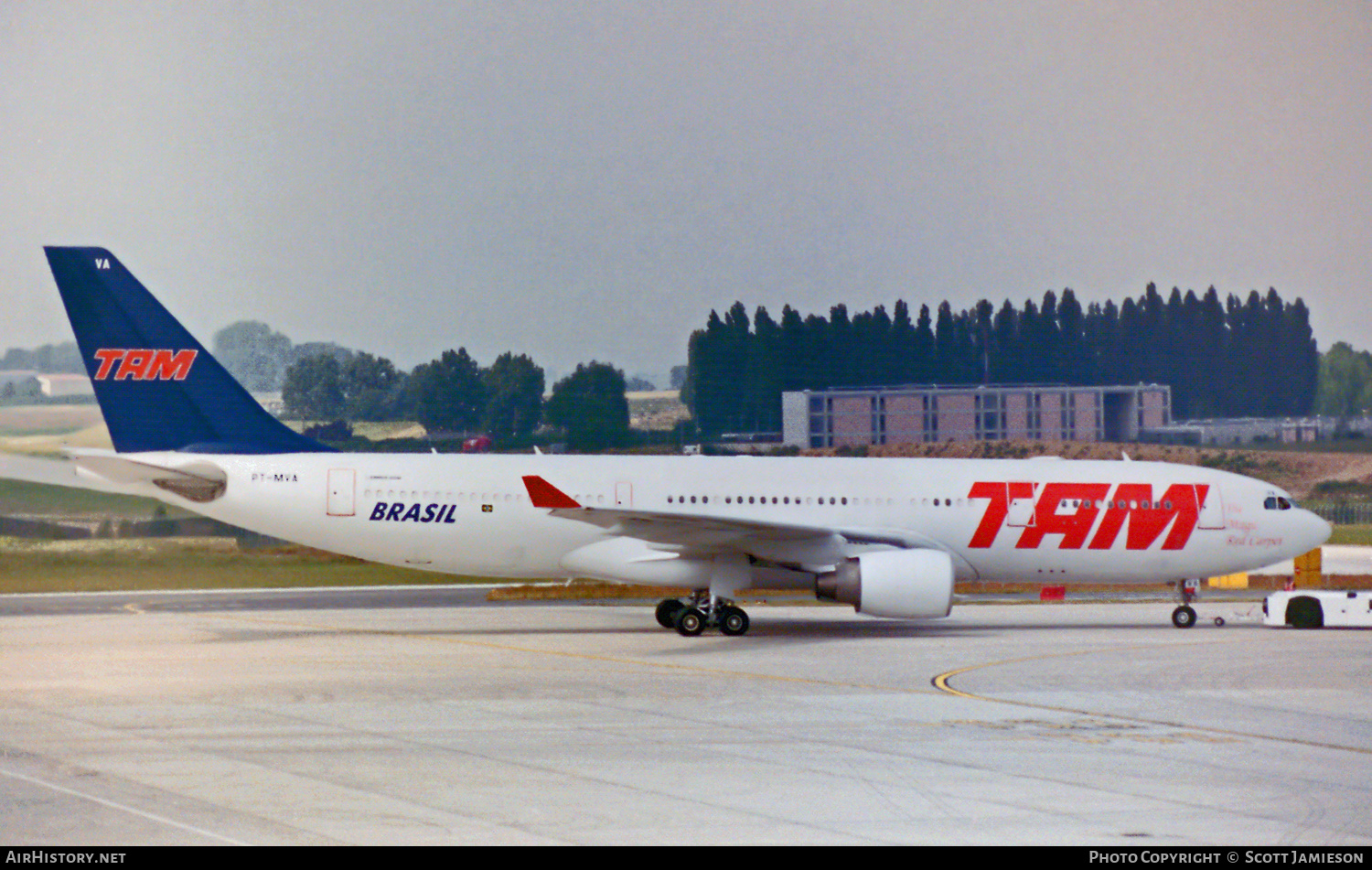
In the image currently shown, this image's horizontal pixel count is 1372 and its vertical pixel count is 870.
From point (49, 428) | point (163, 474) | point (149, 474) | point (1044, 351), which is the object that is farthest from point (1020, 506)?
point (1044, 351)

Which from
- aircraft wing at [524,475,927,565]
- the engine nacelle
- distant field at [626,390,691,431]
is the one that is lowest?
the engine nacelle

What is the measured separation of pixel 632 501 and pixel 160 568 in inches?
718

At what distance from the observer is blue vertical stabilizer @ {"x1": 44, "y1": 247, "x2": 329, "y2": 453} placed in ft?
82.2

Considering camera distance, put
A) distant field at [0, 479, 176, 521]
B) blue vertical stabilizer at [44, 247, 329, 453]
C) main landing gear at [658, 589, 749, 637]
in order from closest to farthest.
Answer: main landing gear at [658, 589, 749, 637] < blue vertical stabilizer at [44, 247, 329, 453] < distant field at [0, 479, 176, 521]

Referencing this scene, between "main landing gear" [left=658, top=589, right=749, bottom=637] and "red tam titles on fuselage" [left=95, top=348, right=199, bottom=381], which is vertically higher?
"red tam titles on fuselage" [left=95, top=348, right=199, bottom=381]

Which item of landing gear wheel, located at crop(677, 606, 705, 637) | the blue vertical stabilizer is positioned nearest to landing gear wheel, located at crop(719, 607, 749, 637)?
landing gear wheel, located at crop(677, 606, 705, 637)

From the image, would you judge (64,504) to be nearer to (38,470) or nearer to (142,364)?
(38,470)

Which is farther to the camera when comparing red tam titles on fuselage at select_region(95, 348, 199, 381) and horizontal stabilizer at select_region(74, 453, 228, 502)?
red tam titles on fuselage at select_region(95, 348, 199, 381)

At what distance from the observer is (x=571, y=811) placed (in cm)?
991

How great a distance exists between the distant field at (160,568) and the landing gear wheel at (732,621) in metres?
16.1

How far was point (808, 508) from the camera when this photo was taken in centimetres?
2552

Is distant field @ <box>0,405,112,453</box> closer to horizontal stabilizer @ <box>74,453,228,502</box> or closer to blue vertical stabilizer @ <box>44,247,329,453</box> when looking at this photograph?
blue vertical stabilizer @ <box>44,247,329,453</box>

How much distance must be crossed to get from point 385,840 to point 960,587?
3089 centimetres
